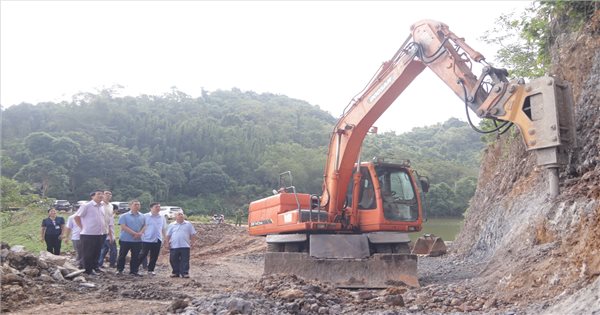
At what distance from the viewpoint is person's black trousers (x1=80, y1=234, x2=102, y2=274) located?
342 inches

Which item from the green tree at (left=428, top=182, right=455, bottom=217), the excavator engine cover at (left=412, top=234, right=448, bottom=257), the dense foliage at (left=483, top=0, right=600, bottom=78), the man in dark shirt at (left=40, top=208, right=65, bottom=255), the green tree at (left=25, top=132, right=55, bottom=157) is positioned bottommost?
the excavator engine cover at (left=412, top=234, right=448, bottom=257)

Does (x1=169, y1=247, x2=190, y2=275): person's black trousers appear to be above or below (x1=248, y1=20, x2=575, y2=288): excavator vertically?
below

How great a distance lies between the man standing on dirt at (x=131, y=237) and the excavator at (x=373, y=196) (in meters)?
2.48

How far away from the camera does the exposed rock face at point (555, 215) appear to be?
536 cm

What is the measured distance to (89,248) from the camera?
28.7ft

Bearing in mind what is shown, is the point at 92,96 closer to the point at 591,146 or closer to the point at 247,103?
the point at 247,103

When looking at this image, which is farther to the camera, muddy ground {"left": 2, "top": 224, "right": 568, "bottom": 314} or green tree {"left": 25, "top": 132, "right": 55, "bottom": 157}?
green tree {"left": 25, "top": 132, "right": 55, "bottom": 157}

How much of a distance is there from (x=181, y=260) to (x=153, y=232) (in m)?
0.82

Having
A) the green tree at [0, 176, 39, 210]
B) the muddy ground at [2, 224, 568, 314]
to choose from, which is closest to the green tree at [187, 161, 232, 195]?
the green tree at [0, 176, 39, 210]

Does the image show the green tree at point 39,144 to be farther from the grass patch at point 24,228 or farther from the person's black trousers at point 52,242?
the person's black trousers at point 52,242

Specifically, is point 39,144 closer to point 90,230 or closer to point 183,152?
point 183,152

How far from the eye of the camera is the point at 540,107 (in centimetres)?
Answer: 704

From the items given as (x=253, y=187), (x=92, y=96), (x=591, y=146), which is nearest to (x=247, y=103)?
(x=92, y=96)

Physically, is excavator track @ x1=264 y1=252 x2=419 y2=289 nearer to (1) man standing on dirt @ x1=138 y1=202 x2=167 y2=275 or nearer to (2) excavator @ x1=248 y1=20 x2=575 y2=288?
(2) excavator @ x1=248 y1=20 x2=575 y2=288
